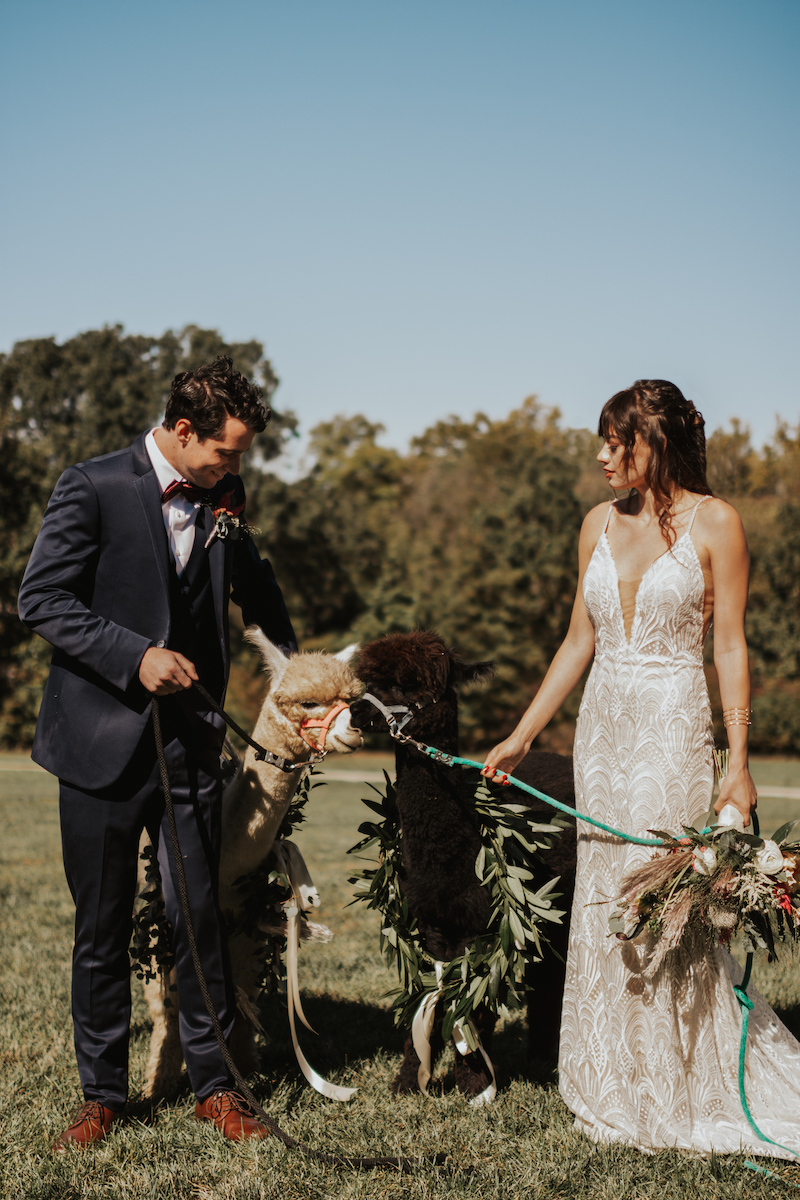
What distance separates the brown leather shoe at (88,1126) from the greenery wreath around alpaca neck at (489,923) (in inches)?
46.8

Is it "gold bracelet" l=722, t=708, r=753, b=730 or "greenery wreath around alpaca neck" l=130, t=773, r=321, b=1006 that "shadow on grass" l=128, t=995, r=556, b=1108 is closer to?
"greenery wreath around alpaca neck" l=130, t=773, r=321, b=1006

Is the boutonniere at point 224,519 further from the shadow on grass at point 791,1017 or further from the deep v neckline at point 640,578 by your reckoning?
the shadow on grass at point 791,1017

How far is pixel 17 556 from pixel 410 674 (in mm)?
30680

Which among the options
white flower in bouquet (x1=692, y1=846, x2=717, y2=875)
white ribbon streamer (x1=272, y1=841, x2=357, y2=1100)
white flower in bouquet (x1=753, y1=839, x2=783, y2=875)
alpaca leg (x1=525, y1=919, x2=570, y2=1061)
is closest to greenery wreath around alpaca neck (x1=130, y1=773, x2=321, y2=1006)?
white ribbon streamer (x1=272, y1=841, x2=357, y2=1100)

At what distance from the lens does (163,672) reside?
331cm

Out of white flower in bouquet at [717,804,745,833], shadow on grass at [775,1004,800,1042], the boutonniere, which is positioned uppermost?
the boutonniere

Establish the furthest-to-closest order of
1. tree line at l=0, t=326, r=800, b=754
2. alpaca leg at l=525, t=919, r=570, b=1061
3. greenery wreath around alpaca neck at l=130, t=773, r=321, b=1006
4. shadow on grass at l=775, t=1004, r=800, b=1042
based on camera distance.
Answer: tree line at l=0, t=326, r=800, b=754, shadow on grass at l=775, t=1004, r=800, b=1042, alpaca leg at l=525, t=919, r=570, b=1061, greenery wreath around alpaca neck at l=130, t=773, r=321, b=1006

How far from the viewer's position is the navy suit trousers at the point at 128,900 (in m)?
3.48

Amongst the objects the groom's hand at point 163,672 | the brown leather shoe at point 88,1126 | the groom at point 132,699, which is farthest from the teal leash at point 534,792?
the brown leather shoe at point 88,1126

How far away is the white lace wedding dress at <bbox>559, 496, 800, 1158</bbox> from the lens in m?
3.45

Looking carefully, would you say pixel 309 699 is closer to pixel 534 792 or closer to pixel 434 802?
pixel 434 802

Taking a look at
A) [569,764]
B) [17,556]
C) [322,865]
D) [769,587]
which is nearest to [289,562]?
[17,556]

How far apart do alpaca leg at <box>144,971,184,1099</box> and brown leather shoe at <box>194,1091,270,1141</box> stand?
16.6 inches

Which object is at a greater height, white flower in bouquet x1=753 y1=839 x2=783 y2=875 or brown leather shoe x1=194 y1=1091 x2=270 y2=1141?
white flower in bouquet x1=753 y1=839 x2=783 y2=875
